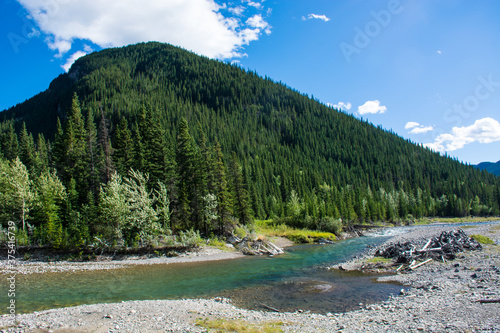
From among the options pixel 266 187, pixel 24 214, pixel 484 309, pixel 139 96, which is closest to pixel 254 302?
pixel 484 309

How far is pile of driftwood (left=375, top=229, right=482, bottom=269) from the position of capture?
2539 cm

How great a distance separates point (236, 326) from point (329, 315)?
4.80 m

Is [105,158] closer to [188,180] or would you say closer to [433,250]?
[188,180]

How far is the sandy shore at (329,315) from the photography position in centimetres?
1161

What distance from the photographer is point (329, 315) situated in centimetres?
1385

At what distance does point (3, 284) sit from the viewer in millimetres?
21953

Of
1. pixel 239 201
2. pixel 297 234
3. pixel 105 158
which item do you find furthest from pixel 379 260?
pixel 105 158

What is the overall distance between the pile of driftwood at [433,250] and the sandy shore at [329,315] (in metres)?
7.20

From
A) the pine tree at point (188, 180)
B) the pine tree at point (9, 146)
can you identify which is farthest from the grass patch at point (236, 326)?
the pine tree at point (9, 146)

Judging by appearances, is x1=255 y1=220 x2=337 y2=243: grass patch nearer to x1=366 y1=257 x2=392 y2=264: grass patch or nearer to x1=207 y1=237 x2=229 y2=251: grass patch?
x1=207 y1=237 x2=229 y2=251: grass patch

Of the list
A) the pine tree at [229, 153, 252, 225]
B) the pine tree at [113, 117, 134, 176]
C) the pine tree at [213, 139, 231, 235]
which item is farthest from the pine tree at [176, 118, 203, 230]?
the pine tree at [229, 153, 252, 225]

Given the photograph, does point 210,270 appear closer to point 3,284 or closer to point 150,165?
point 3,284

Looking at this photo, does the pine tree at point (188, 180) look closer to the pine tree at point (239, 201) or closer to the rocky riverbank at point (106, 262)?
the rocky riverbank at point (106, 262)

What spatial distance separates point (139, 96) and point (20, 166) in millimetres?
162163
